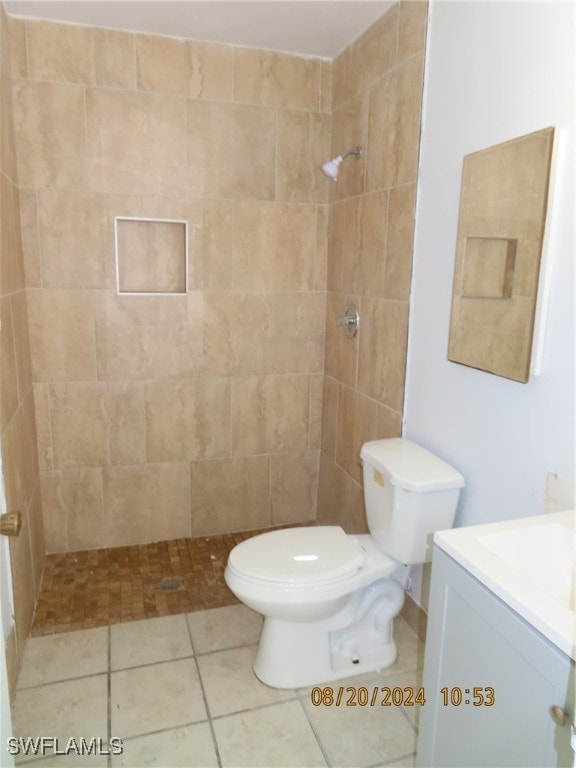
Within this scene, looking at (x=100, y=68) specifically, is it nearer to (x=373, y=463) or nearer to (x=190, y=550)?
(x=373, y=463)

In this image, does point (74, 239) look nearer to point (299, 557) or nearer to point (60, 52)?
point (60, 52)

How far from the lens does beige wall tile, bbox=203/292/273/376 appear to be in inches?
109

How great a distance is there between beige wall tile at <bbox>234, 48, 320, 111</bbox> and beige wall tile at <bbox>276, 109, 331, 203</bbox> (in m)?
0.06

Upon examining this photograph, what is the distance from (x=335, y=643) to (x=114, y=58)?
2.59 metres

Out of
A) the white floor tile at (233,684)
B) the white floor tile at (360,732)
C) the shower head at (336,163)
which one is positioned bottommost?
the white floor tile at (360,732)

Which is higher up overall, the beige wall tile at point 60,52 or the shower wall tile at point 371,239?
the beige wall tile at point 60,52

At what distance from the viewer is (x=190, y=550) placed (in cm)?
284

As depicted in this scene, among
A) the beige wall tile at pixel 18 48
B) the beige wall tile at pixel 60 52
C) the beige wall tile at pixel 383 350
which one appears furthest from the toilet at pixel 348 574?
the beige wall tile at pixel 18 48

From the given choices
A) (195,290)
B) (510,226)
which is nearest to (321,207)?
(195,290)

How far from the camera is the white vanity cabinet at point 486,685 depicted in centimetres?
93

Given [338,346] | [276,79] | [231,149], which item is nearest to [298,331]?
[338,346]

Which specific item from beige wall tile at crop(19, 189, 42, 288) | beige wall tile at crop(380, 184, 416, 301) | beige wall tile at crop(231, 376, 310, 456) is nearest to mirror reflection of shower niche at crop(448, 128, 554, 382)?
beige wall tile at crop(380, 184, 416, 301)

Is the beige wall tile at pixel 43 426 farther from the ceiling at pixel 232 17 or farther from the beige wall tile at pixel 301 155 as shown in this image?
the ceiling at pixel 232 17

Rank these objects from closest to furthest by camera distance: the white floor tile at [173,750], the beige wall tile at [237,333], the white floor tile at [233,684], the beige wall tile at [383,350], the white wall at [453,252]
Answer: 1. the white wall at [453,252]
2. the white floor tile at [173,750]
3. the white floor tile at [233,684]
4. the beige wall tile at [383,350]
5. the beige wall tile at [237,333]
